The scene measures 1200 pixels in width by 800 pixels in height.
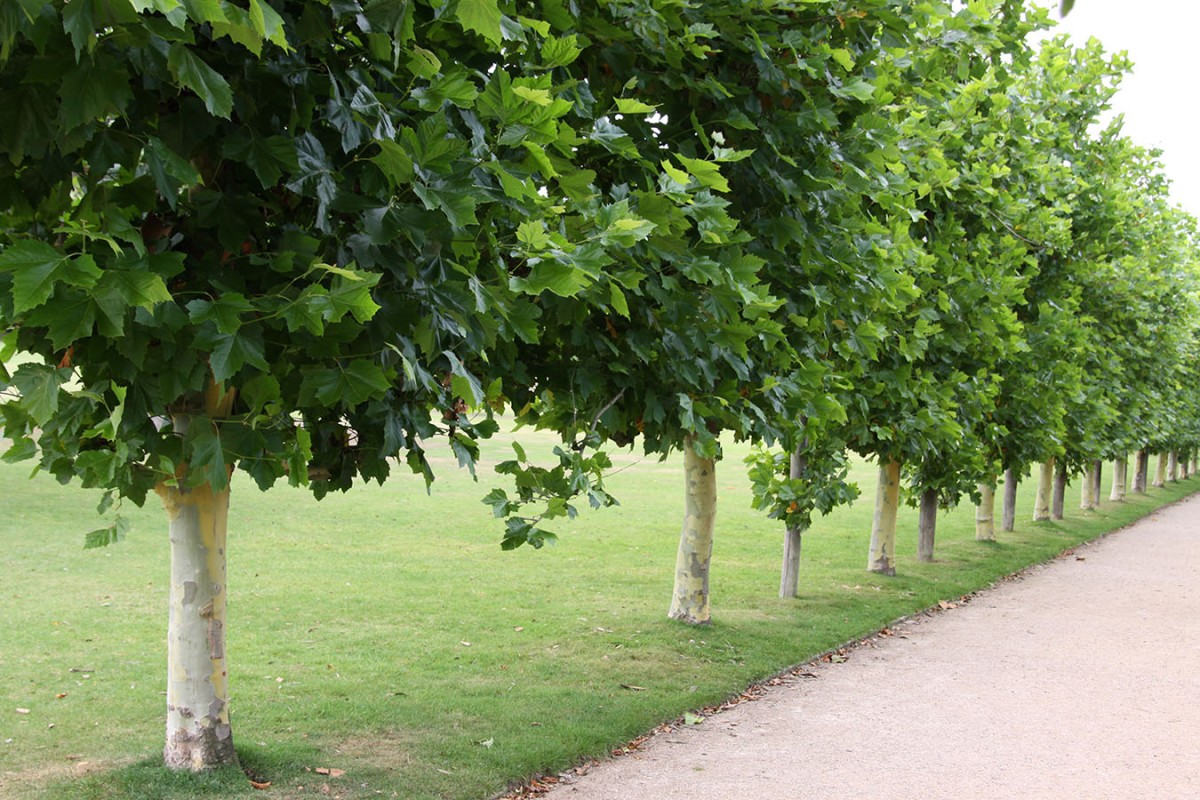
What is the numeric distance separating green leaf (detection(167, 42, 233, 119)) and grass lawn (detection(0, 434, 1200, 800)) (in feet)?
14.1

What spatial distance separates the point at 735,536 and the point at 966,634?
7.43 meters

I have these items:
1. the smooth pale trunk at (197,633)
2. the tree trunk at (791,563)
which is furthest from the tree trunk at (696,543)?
the smooth pale trunk at (197,633)

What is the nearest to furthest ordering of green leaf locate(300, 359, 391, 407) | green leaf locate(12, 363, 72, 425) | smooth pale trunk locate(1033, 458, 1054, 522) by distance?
1. green leaf locate(12, 363, 72, 425)
2. green leaf locate(300, 359, 391, 407)
3. smooth pale trunk locate(1033, 458, 1054, 522)

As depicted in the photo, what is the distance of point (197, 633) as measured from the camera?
19.7ft

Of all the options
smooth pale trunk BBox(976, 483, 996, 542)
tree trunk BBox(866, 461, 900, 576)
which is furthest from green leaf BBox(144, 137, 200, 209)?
smooth pale trunk BBox(976, 483, 996, 542)

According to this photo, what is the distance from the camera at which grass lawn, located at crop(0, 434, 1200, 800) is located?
22.1 ft

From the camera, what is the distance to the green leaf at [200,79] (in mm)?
2615

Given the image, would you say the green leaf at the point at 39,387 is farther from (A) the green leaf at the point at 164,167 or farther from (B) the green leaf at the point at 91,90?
(B) the green leaf at the point at 91,90

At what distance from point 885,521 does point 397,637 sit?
281 inches

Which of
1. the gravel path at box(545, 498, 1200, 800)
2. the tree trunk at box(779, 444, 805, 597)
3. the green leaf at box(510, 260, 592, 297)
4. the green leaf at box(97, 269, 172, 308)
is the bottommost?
the gravel path at box(545, 498, 1200, 800)

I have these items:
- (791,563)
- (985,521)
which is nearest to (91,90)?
(791,563)

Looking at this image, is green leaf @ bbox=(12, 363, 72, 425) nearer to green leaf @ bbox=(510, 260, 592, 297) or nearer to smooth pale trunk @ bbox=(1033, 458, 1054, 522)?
green leaf @ bbox=(510, 260, 592, 297)

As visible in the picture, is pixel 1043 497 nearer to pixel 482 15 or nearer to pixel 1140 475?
pixel 1140 475

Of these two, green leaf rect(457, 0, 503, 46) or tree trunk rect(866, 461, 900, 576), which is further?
tree trunk rect(866, 461, 900, 576)
